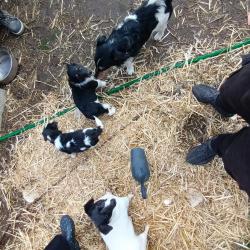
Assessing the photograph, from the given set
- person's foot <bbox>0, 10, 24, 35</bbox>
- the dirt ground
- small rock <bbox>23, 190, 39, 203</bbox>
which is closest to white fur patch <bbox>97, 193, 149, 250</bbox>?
small rock <bbox>23, 190, 39, 203</bbox>

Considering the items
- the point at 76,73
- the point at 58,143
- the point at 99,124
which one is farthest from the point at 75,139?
the point at 76,73

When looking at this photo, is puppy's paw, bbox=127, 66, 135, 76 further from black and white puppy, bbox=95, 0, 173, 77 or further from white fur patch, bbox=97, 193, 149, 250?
white fur patch, bbox=97, 193, 149, 250

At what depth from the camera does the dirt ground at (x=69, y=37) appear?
4375 mm

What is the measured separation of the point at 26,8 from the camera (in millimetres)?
4914

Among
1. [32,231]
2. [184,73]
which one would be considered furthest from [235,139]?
[32,231]

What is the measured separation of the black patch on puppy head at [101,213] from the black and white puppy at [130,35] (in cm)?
122

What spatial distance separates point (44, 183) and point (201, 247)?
152 centimetres

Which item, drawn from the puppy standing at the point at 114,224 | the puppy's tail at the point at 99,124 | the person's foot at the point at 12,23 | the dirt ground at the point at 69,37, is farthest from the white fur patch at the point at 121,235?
the person's foot at the point at 12,23

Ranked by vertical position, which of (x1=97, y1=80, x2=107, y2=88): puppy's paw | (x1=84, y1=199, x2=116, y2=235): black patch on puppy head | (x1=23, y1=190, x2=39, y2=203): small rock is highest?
(x1=97, y1=80, x2=107, y2=88): puppy's paw

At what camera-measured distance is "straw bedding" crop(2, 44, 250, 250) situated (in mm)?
3822

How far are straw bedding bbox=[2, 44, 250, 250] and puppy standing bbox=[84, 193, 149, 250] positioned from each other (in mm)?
256

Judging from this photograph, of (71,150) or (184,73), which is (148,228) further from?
(184,73)

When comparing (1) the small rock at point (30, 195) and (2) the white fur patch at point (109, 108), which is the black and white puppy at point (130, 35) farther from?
(1) the small rock at point (30, 195)

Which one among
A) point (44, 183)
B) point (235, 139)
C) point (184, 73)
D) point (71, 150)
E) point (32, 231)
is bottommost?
point (32, 231)
